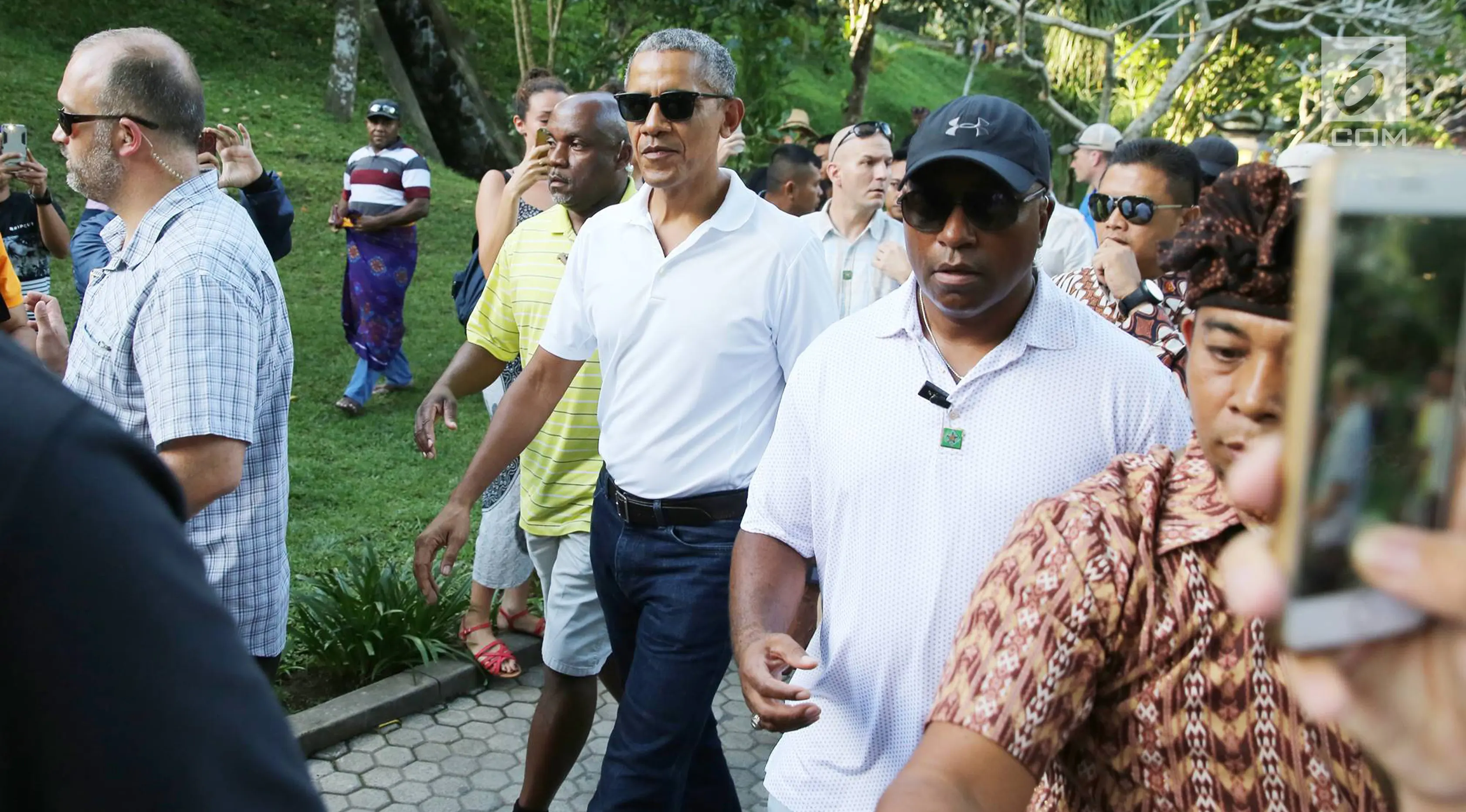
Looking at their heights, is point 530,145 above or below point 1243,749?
above

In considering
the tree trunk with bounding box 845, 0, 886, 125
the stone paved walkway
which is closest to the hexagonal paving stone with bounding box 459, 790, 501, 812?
the stone paved walkway

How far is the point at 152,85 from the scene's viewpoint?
3350 mm

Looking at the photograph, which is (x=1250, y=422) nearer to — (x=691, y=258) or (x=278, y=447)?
(x=691, y=258)

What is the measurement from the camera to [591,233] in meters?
4.01

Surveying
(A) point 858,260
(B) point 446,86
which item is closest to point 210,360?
(A) point 858,260

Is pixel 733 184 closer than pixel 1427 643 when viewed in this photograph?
No

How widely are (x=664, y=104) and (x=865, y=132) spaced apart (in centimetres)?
317

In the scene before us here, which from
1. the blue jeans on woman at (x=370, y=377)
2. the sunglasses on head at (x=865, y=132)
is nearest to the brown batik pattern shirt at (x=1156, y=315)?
the sunglasses on head at (x=865, y=132)

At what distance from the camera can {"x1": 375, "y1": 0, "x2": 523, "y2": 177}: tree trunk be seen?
1834 cm

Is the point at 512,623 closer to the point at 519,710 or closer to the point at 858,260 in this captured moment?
the point at 519,710

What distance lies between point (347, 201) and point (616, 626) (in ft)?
22.2

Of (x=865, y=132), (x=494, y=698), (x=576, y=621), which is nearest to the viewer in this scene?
(x=576, y=621)

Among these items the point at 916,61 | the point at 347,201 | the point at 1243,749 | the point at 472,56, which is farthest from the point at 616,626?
the point at 916,61

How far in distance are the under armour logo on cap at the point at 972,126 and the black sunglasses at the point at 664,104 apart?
140 centimetres
